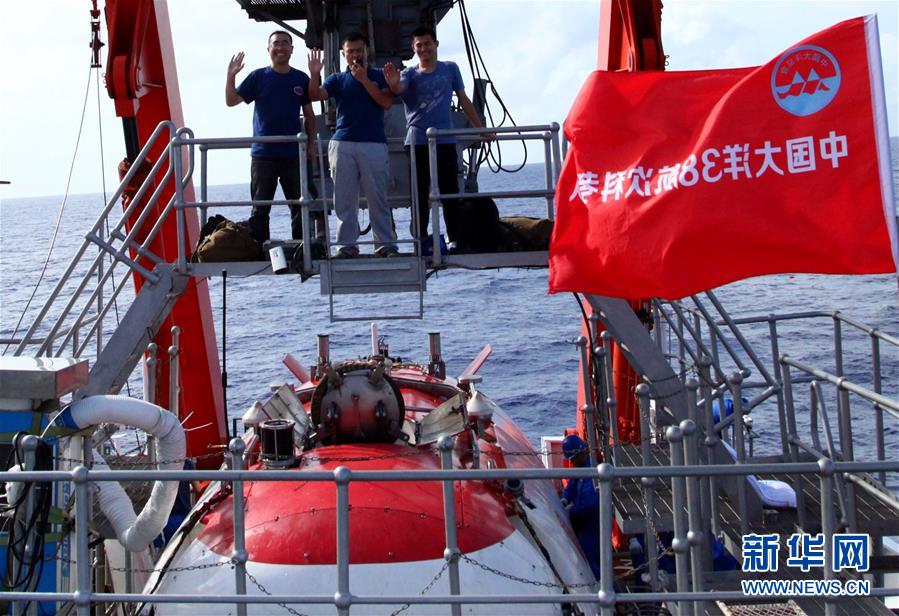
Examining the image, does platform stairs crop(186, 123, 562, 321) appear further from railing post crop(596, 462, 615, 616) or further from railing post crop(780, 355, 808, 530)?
railing post crop(596, 462, 615, 616)

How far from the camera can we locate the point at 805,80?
7.24 m

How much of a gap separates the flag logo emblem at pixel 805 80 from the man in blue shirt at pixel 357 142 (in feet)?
12.2

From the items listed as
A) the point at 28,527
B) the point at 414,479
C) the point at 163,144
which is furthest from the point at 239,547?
the point at 163,144

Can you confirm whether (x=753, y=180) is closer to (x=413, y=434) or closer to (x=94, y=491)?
(x=413, y=434)

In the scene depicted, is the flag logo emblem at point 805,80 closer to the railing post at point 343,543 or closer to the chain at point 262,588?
the railing post at point 343,543

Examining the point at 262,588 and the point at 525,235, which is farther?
the point at 525,235

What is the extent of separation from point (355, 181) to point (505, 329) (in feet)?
86.6

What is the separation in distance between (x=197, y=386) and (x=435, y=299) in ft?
98.5

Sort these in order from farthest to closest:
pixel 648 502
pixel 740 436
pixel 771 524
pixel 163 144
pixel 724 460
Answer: pixel 163 144 → pixel 724 460 → pixel 771 524 → pixel 740 436 → pixel 648 502

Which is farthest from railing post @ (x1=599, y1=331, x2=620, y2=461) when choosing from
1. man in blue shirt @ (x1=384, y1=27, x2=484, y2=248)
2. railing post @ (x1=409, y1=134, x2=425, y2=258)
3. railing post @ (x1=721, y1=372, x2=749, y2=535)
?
railing post @ (x1=409, y1=134, x2=425, y2=258)

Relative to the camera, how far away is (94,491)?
792cm

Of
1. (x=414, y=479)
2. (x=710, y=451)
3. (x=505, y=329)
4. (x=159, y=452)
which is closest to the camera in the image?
(x=414, y=479)

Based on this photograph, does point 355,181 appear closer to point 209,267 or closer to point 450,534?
point 209,267

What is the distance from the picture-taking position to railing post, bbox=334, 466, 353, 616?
18.5ft
